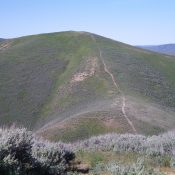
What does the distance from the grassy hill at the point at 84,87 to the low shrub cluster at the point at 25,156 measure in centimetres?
2332

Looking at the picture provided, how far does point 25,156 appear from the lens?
28.3 ft

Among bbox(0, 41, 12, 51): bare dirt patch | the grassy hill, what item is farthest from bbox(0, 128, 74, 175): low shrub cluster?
bbox(0, 41, 12, 51): bare dirt patch

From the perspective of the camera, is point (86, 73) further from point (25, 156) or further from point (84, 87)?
point (25, 156)

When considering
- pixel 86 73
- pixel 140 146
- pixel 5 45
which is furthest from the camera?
pixel 5 45

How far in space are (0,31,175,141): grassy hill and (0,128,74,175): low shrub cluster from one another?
23.3 metres

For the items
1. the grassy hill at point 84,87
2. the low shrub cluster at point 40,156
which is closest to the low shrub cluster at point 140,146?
the low shrub cluster at point 40,156

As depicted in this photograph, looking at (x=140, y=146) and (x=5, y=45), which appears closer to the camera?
(x=140, y=146)

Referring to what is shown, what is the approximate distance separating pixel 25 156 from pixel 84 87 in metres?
57.5

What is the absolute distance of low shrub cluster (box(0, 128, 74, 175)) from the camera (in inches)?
310

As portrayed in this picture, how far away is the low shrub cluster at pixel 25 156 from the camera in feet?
25.9

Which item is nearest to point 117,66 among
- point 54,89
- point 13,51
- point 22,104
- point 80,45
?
point 54,89

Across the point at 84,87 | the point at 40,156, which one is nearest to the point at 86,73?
the point at 84,87

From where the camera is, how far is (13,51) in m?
95.8

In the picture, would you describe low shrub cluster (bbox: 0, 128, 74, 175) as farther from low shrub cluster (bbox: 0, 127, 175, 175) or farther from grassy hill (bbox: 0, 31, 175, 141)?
grassy hill (bbox: 0, 31, 175, 141)
